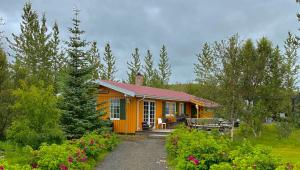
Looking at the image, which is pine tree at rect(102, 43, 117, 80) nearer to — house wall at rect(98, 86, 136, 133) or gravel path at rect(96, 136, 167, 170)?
house wall at rect(98, 86, 136, 133)

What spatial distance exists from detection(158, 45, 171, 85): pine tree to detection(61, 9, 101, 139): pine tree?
32609 mm

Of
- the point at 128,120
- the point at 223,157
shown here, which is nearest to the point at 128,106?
the point at 128,120

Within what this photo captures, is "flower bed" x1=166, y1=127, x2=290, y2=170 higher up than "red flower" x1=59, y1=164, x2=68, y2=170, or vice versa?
"flower bed" x1=166, y1=127, x2=290, y2=170

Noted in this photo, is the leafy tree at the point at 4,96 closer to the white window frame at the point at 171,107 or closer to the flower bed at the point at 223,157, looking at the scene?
the flower bed at the point at 223,157

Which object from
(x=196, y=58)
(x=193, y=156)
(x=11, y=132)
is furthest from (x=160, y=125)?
(x=196, y=58)

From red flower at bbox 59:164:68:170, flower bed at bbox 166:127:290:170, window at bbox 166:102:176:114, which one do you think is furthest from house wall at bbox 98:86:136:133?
red flower at bbox 59:164:68:170

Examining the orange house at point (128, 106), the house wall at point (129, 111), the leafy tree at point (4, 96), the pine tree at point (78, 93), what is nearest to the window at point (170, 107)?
the orange house at point (128, 106)

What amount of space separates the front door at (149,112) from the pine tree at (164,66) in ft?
89.4

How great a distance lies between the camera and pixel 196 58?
149ft

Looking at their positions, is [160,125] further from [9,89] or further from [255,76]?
[9,89]

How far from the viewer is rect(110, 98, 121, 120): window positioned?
70.9 ft

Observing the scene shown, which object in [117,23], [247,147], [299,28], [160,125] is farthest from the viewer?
[299,28]

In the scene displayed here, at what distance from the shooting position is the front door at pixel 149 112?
74.1ft

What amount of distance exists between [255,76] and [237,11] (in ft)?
12.1
